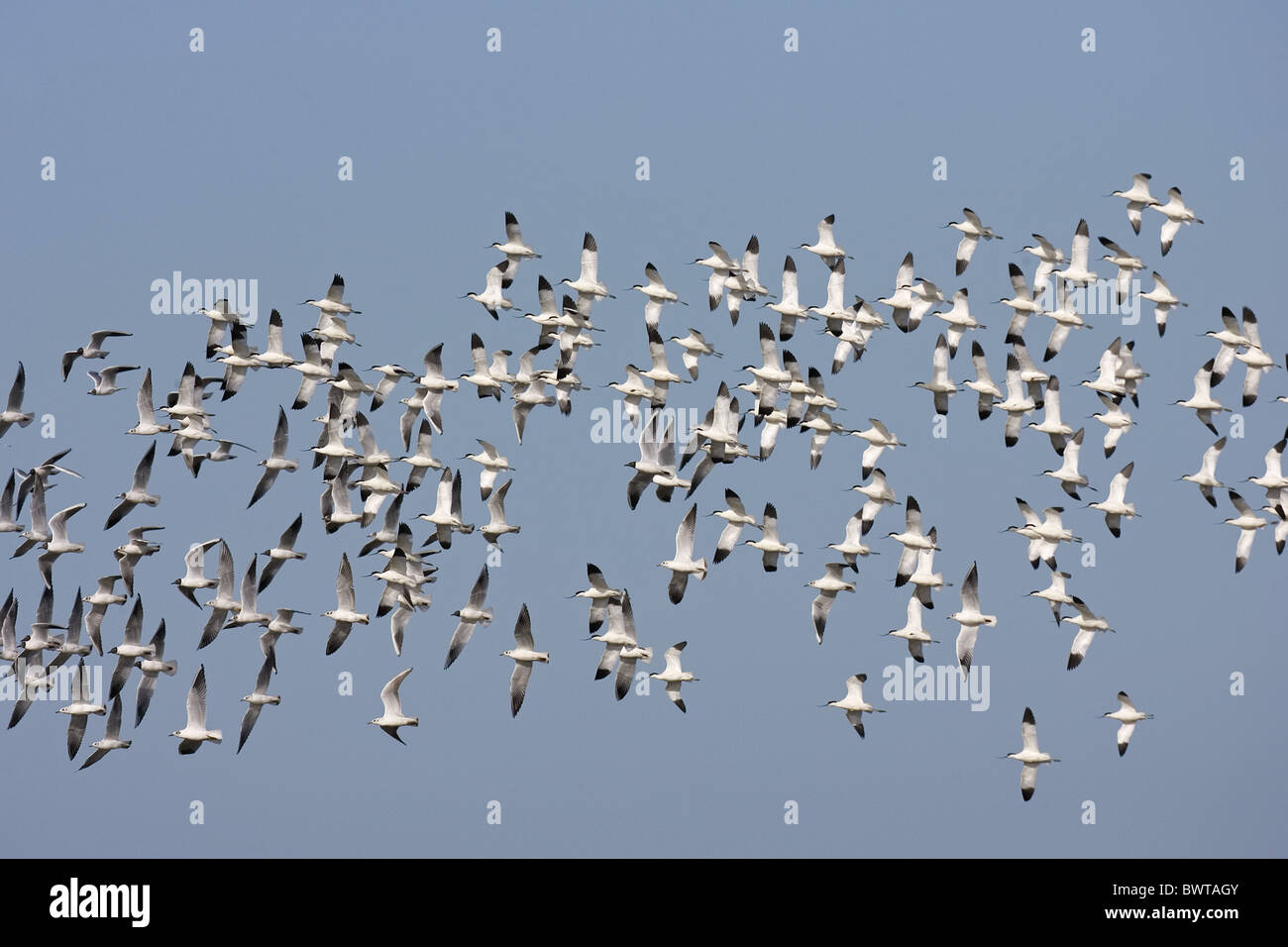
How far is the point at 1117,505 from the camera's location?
58.3 metres

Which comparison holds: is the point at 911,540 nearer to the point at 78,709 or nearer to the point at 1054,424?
the point at 1054,424

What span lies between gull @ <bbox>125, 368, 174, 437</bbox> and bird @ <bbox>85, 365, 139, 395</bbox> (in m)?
0.41

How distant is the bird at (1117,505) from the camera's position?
191ft

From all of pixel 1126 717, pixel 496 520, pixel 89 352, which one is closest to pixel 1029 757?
pixel 1126 717

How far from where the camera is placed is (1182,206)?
5834 cm

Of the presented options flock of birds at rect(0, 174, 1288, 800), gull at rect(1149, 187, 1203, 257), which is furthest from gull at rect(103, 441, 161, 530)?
gull at rect(1149, 187, 1203, 257)

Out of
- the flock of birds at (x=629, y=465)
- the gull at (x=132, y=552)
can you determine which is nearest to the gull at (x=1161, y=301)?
the flock of birds at (x=629, y=465)

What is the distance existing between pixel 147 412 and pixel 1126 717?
20943 mm

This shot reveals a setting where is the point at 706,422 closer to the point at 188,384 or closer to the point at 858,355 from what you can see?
the point at 858,355

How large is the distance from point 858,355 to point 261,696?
556 inches

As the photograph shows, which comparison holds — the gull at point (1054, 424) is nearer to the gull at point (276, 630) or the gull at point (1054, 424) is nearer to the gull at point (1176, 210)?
the gull at point (1176, 210)

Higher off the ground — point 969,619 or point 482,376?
point 482,376

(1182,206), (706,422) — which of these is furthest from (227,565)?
(1182,206)

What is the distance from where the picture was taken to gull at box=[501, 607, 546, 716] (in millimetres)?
57156
